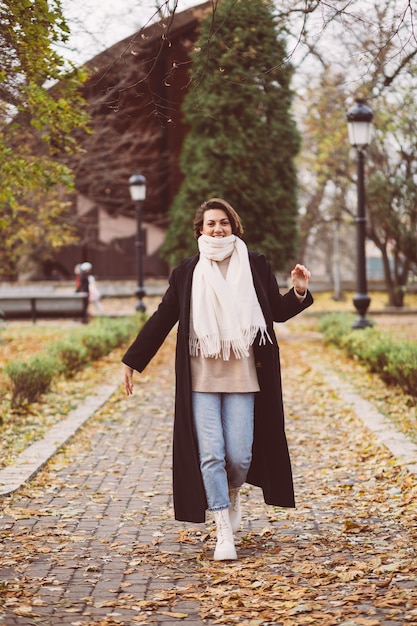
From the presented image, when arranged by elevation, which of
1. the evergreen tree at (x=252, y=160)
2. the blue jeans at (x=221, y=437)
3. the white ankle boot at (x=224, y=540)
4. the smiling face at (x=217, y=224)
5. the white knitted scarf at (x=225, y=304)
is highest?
the evergreen tree at (x=252, y=160)

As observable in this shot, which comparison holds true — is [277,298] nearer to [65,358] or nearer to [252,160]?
[65,358]

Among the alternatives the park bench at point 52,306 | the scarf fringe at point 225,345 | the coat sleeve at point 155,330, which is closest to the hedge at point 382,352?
the coat sleeve at point 155,330

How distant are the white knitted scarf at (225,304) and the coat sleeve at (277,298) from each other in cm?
15

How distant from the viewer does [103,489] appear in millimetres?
7520

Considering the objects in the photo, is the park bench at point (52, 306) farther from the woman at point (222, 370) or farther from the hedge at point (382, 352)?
the woman at point (222, 370)

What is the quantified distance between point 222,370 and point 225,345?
0.58ft

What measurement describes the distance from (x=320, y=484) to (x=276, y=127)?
17.0 m

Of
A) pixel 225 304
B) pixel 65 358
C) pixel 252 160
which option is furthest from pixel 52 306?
pixel 225 304

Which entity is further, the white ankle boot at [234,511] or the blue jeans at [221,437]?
the white ankle boot at [234,511]

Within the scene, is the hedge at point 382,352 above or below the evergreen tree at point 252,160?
below

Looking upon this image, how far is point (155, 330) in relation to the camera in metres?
5.74

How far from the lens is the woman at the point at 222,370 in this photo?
5441 millimetres

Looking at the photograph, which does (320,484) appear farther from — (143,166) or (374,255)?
(374,255)

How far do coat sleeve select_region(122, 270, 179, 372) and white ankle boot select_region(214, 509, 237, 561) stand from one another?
977 mm
